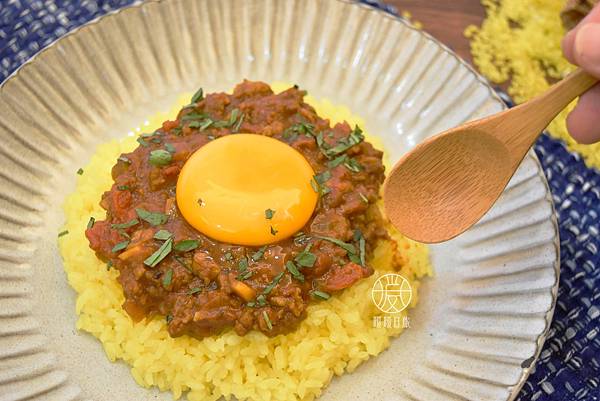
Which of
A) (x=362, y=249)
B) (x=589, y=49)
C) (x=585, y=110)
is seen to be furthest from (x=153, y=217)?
(x=585, y=110)

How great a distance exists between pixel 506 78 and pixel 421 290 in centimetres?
248

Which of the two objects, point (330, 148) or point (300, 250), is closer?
point (300, 250)

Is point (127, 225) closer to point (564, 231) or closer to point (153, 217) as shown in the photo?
point (153, 217)

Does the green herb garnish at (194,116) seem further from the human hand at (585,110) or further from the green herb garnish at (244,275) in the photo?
the human hand at (585,110)

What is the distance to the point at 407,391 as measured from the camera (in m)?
3.83

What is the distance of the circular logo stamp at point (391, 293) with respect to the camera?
4.20 meters

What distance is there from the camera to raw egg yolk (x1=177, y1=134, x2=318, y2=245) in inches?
150

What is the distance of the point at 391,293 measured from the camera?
424 cm

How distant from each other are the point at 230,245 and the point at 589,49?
7.65ft

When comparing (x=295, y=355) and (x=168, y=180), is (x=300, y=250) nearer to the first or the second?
(x=295, y=355)

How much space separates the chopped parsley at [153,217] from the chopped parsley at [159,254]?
0.19 metres

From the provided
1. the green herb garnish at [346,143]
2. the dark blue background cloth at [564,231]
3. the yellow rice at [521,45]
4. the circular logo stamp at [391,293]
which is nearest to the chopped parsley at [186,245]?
the green herb garnish at [346,143]

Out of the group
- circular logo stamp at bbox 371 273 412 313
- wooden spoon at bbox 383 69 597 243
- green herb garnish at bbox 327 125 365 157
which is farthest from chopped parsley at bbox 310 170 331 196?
circular logo stamp at bbox 371 273 412 313

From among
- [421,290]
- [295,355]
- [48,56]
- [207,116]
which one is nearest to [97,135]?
[48,56]
